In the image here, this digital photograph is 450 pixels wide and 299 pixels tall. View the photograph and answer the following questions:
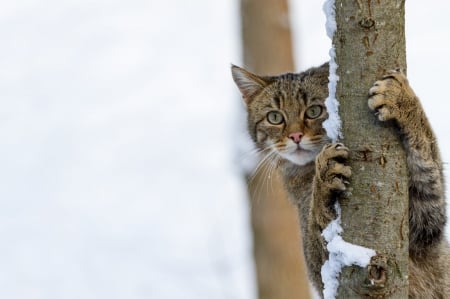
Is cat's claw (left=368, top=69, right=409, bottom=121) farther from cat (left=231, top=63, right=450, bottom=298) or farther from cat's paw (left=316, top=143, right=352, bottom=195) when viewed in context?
cat's paw (left=316, top=143, right=352, bottom=195)

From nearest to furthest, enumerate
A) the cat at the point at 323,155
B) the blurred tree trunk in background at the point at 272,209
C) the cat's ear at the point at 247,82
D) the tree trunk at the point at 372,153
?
the tree trunk at the point at 372,153
the cat at the point at 323,155
the cat's ear at the point at 247,82
the blurred tree trunk in background at the point at 272,209

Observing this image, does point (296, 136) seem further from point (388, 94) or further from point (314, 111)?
point (388, 94)

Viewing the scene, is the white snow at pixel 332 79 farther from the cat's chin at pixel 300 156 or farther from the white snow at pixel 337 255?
the cat's chin at pixel 300 156

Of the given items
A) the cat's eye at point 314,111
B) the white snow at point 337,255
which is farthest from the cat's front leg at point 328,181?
the cat's eye at point 314,111

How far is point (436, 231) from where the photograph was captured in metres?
3.28

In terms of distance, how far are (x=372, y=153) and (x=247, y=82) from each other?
2211 mm

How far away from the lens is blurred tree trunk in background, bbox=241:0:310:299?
24.5 ft

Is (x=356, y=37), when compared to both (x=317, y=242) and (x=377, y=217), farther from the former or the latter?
(x=317, y=242)

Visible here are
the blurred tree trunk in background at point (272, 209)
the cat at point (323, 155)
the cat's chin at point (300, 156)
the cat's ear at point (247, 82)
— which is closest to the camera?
the cat at point (323, 155)

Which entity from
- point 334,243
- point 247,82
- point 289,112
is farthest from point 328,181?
point 247,82

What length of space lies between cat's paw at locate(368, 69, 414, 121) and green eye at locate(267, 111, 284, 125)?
1.50 meters

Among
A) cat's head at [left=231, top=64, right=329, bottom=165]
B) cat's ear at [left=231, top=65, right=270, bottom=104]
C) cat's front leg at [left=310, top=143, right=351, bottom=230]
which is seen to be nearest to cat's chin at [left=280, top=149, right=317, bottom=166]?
cat's head at [left=231, top=64, right=329, bottom=165]

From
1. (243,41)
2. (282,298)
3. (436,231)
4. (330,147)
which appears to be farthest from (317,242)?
(243,41)

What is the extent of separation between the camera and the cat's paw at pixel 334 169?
8.03ft
